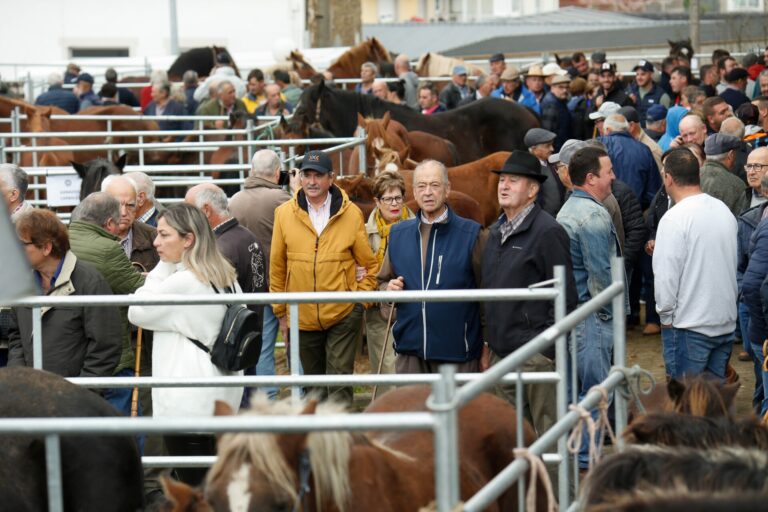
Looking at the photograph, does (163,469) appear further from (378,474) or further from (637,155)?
(637,155)

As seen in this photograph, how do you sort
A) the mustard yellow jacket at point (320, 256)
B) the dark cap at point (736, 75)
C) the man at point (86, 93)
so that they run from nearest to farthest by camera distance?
1. the mustard yellow jacket at point (320, 256)
2. the dark cap at point (736, 75)
3. the man at point (86, 93)

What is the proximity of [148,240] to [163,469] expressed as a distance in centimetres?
188

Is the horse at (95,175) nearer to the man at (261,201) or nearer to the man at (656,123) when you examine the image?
the man at (261,201)

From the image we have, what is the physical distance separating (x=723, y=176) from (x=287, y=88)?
1007cm

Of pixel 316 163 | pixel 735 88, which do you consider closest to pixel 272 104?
pixel 735 88

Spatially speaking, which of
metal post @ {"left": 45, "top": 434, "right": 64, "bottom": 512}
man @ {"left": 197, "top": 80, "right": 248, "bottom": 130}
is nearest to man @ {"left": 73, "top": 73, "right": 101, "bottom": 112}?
A: man @ {"left": 197, "top": 80, "right": 248, "bottom": 130}

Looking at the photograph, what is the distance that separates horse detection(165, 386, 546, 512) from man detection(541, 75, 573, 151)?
10551 mm

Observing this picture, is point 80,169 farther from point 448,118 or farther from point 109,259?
point 448,118

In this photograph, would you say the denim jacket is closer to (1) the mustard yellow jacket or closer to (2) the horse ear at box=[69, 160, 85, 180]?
(1) the mustard yellow jacket

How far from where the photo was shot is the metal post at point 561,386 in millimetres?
4523

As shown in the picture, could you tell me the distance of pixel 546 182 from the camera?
1041cm

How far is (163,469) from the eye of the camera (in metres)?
6.57

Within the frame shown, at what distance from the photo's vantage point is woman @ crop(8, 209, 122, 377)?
20.3ft

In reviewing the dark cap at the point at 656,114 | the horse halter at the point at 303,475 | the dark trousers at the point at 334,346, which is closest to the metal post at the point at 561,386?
the horse halter at the point at 303,475
